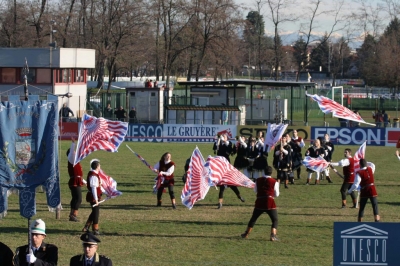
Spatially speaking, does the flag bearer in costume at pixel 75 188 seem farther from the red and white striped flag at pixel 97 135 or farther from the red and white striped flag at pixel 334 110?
the red and white striped flag at pixel 334 110

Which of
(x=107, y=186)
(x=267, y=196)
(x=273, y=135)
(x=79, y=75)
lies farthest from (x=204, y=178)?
(x=79, y=75)

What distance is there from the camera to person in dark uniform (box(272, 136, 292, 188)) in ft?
74.1

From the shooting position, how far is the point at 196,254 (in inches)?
531

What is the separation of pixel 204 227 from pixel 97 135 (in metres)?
3.18

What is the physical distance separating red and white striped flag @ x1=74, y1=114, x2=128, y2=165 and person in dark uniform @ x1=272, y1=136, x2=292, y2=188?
7.07 metres

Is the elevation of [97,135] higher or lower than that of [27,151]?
higher

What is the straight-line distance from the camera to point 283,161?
74.1 ft

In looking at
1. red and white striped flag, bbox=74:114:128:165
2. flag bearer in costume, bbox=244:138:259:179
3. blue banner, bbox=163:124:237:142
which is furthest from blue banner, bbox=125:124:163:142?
red and white striped flag, bbox=74:114:128:165

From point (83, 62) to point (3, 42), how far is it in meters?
14.3

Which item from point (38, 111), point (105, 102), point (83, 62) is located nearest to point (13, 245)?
point (38, 111)

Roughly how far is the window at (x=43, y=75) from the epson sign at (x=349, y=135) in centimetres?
1937

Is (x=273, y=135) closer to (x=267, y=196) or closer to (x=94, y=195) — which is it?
(x=267, y=196)

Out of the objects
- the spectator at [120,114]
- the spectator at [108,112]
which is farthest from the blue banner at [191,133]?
the spectator at [108,112]

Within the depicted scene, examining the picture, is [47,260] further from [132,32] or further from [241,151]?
[132,32]
